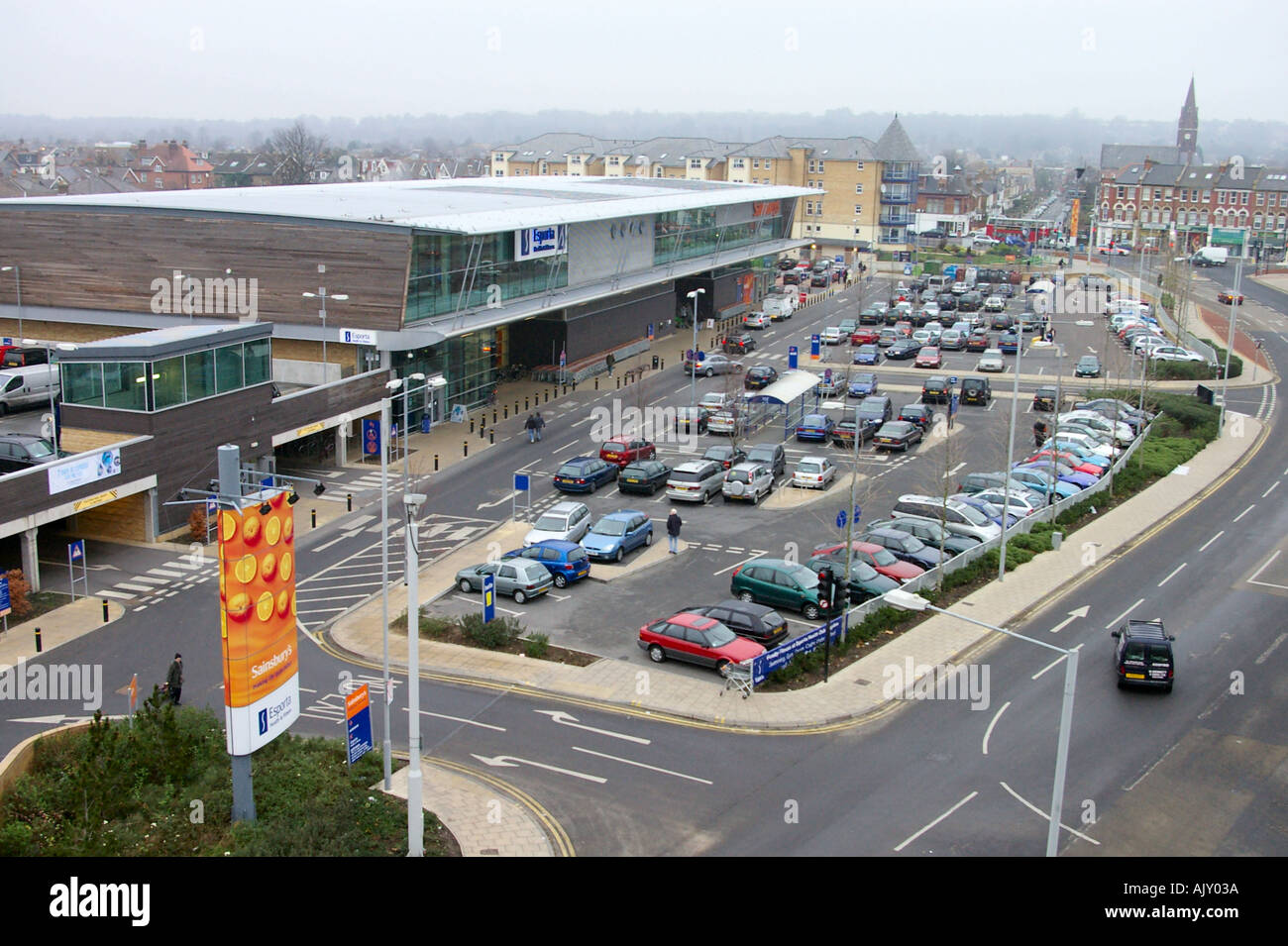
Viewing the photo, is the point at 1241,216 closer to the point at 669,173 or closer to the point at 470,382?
the point at 669,173

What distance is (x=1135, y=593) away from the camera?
29812 mm

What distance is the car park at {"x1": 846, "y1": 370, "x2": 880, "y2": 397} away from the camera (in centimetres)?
5394

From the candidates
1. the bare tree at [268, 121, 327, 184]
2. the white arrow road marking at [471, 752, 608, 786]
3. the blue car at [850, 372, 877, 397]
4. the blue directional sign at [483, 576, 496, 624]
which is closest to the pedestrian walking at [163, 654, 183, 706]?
the white arrow road marking at [471, 752, 608, 786]

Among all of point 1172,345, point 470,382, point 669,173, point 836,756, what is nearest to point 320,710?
point 836,756

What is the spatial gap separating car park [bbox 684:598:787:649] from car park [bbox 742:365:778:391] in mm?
28986

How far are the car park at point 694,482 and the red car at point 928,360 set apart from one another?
28.2m

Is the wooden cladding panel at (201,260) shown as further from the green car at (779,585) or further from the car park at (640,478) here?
the green car at (779,585)

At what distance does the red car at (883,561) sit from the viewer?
29297mm

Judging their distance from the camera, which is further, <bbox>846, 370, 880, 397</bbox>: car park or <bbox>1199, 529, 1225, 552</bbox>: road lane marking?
<bbox>846, 370, 880, 397</bbox>: car park

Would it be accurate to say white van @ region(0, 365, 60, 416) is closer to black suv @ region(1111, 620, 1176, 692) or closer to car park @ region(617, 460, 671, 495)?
car park @ region(617, 460, 671, 495)

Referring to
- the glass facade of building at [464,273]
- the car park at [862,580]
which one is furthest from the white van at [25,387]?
the car park at [862,580]

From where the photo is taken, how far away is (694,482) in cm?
3769

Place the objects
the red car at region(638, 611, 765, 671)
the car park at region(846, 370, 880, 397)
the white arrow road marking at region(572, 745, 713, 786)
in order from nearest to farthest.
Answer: the white arrow road marking at region(572, 745, 713, 786)
the red car at region(638, 611, 765, 671)
the car park at region(846, 370, 880, 397)

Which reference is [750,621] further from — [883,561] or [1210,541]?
[1210,541]
